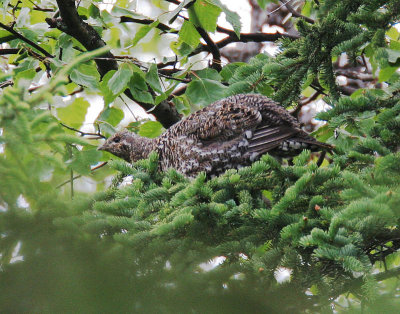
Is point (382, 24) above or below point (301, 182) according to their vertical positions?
above

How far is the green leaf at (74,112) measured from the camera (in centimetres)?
697

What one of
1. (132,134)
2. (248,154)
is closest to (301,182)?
(248,154)

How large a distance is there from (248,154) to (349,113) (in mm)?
1173

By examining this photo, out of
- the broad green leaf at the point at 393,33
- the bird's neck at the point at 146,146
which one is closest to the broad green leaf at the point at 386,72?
the bird's neck at the point at 146,146

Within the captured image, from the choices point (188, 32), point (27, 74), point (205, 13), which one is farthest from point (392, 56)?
point (27, 74)

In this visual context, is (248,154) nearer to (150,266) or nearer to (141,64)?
(141,64)

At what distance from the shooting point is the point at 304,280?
3.07 metres

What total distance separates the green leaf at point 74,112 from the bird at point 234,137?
6.46ft

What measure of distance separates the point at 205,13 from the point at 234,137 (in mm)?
1179

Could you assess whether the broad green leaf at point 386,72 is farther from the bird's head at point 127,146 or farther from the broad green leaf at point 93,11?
the broad green leaf at point 93,11

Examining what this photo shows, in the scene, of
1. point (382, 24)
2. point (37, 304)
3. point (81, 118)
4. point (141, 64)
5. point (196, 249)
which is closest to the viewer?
point (37, 304)

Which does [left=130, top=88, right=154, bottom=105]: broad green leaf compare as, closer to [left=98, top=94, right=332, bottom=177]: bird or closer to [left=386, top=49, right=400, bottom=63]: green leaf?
[left=98, top=94, right=332, bottom=177]: bird

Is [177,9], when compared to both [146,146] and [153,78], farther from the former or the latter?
[146,146]

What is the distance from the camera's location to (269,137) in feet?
16.8
